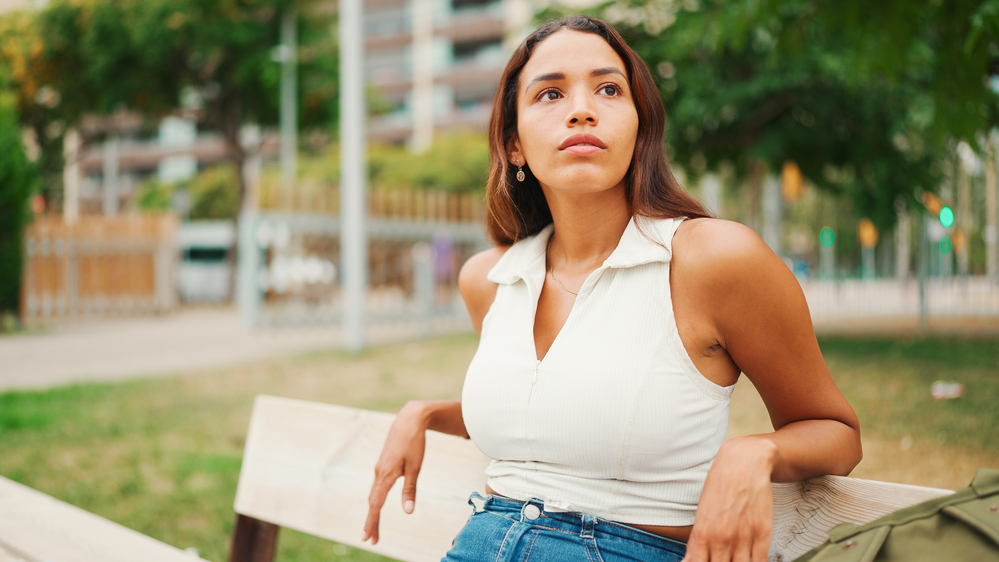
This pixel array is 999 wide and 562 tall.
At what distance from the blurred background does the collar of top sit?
1.72 feet

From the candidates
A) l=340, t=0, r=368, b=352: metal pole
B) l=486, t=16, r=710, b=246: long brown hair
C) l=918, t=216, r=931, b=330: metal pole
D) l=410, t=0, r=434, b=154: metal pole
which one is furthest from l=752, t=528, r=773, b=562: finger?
l=410, t=0, r=434, b=154: metal pole

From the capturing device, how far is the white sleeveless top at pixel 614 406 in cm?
141

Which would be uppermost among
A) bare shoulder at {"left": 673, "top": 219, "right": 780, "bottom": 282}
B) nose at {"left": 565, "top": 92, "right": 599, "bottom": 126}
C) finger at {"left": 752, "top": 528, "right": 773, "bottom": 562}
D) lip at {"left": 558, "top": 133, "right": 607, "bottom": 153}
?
nose at {"left": 565, "top": 92, "right": 599, "bottom": 126}

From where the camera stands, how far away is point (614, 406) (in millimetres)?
1420

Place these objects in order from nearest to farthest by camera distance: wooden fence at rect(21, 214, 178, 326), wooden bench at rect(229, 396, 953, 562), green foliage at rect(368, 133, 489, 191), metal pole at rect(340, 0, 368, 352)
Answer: wooden bench at rect(229, 396, 953, 562), metal pole at rect(340, 0, 368, 352), wooden fence at rect(21, 214, 178, 326), green foliage at rect(368, 133, 489, 191)

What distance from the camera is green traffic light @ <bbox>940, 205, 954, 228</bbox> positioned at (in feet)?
29.6

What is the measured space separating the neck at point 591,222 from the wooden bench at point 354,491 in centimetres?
55

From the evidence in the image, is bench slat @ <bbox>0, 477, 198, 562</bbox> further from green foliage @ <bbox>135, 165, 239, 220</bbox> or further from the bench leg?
green foliage @ <bbox>135, 165, 239, 220</bbox>

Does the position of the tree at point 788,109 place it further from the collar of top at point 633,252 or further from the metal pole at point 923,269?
the collar of top at point 633,252

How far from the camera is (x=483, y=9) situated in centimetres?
5066

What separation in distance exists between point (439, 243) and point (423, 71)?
→ 133 ft

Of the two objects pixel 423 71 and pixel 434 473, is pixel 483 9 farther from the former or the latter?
pixel 434 473

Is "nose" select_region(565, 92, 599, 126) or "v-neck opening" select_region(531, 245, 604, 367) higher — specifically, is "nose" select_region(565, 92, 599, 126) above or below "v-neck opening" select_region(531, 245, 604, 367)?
above

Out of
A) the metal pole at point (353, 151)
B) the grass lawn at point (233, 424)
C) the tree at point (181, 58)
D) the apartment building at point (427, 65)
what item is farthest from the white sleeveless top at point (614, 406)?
the apartment building at point (427, 65)
